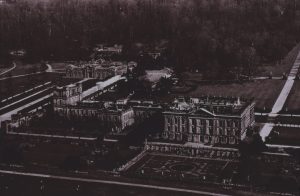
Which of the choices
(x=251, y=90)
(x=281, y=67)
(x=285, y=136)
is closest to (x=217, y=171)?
(x=285, y=136)

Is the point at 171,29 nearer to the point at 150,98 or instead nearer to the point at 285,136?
the point at 150,98

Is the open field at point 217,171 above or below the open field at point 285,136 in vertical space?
below

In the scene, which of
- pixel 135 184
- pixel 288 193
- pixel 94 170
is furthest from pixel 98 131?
pixel 288 193

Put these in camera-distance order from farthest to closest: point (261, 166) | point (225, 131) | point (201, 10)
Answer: point (201, 10) < point (225, 131) < point (261, 166)

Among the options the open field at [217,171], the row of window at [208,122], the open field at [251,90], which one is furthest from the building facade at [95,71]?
the open field at [217,171]

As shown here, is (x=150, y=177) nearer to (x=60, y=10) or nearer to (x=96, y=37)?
(x=96, y=37)

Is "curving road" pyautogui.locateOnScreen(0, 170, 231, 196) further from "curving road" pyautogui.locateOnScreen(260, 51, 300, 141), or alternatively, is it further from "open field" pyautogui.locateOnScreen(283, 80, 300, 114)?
"open field" pyautogui.locateOnScreen(283, 80, 300, 114)

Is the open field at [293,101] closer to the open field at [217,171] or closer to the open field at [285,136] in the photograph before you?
the open field at [285,136]
